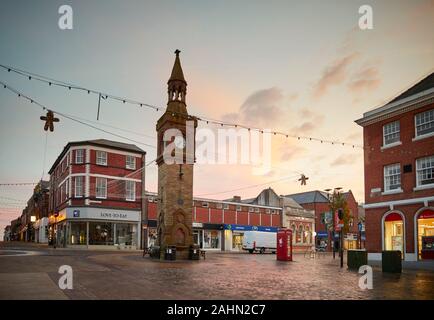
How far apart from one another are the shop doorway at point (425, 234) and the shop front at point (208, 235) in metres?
35.7

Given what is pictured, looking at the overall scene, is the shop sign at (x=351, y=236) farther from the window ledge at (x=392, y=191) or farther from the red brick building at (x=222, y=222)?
the window ledge at (x=392, y=191)

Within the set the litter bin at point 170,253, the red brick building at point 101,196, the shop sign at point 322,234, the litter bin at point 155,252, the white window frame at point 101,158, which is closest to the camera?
the litter bin at point 170,253

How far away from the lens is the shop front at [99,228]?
4675 cm

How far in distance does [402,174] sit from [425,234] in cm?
417

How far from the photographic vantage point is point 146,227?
50969 millimetres

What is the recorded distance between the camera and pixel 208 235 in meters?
59.8

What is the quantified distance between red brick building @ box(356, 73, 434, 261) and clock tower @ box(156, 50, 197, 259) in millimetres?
13078

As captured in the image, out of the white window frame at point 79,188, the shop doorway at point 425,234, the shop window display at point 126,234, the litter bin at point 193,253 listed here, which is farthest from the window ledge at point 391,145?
the white window frame at point 79,188

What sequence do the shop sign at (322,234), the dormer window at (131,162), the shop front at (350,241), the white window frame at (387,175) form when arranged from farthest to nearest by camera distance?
the shop front at (350,241), the shop sign at (322,234), the dormer window at (131,162), the white window frame at (387,175)

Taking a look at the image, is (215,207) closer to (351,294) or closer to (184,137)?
(184,137)

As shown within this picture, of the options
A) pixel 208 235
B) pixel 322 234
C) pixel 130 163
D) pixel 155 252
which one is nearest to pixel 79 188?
pixel 130 163

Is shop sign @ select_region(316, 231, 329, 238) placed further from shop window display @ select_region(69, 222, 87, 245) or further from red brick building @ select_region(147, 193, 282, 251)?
shop window display @ select_region(69, 222, 87, 245)

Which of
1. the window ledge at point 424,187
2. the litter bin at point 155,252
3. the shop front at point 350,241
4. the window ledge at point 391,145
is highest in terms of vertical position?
the window ledge at point 391,145

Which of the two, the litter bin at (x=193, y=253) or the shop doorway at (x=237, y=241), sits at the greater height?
the litter bin at (x=193, y=253)
